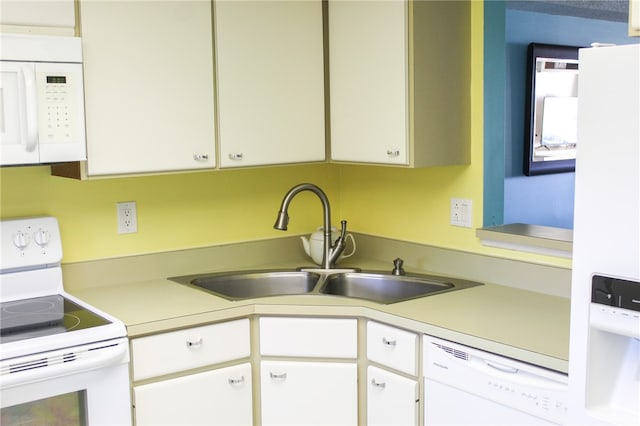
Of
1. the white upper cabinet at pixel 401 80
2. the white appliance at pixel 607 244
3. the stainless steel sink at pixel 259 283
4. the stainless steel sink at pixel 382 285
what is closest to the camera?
the white appliance at pixel 607 244

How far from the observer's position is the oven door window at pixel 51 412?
2186 mm

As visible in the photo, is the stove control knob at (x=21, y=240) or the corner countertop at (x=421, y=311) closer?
the corner countertop at (x=421, y=311)

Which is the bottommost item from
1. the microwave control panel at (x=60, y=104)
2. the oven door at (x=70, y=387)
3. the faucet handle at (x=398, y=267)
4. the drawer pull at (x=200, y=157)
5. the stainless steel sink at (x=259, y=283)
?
the oven door at (x=70, y=387)

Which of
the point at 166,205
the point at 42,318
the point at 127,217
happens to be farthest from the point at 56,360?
the point at 166,205

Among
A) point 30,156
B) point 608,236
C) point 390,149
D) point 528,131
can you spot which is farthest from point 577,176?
point 528,131

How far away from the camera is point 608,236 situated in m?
1.70

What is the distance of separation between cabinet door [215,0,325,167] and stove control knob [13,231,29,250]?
0.71 metres

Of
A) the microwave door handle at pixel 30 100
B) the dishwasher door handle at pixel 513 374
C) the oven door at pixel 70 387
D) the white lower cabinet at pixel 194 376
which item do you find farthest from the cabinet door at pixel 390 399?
the microwave door handle at pixel 30 100

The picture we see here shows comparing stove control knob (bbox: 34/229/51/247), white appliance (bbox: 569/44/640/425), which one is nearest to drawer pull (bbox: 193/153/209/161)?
stove control knob (bbox: 34/229/51/247)

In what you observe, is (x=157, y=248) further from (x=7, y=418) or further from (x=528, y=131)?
(x=528, y=131)

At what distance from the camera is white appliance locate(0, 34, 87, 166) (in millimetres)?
2352

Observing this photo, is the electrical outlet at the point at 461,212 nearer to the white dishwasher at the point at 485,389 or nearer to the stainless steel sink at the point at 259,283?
the stainless steel sink at the point at 259,283

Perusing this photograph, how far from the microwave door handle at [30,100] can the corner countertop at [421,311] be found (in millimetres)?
609

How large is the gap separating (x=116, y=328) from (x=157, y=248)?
75 centimetres
